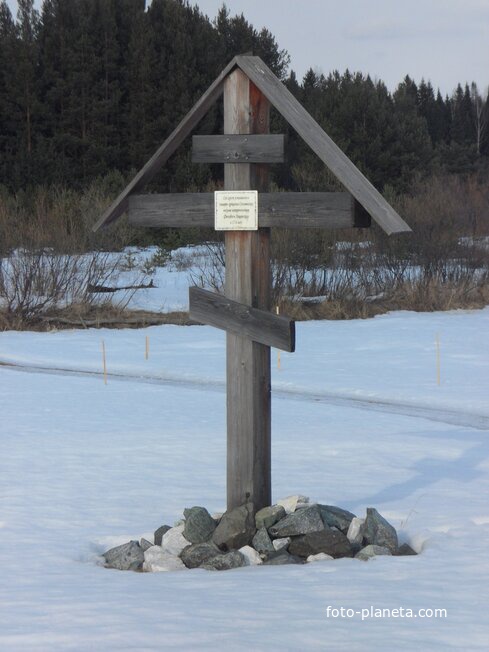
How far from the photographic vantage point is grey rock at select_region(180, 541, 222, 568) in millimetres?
7234

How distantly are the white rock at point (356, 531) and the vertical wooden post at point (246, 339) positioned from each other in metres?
0.61

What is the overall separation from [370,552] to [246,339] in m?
1.59

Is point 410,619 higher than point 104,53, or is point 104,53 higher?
point 104,53

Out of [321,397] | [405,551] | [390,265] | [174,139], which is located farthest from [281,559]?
[390,265]

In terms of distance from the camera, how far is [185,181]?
42.4 meters

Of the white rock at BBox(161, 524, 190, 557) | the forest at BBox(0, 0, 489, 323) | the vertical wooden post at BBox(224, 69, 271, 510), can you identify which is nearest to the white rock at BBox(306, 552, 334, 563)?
the vertical wooden post at BBox(224, 69, 271, 510)

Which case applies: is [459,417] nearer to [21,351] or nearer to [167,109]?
[21,351]

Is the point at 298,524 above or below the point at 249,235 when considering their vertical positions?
below

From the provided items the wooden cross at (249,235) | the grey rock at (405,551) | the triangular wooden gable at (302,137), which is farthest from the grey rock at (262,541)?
the triangular wooden gable at (302,137)

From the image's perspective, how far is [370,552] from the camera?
7211 millimetres

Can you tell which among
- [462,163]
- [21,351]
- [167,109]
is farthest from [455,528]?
[462,163]

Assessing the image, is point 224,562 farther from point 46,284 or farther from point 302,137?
point 46,284

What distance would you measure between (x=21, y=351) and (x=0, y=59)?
2647 centimetres

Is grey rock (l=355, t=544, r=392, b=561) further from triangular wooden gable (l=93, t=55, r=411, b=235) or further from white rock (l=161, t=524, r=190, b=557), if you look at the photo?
triangular wooden gable (l=93, t=55, r=411, b=235)
